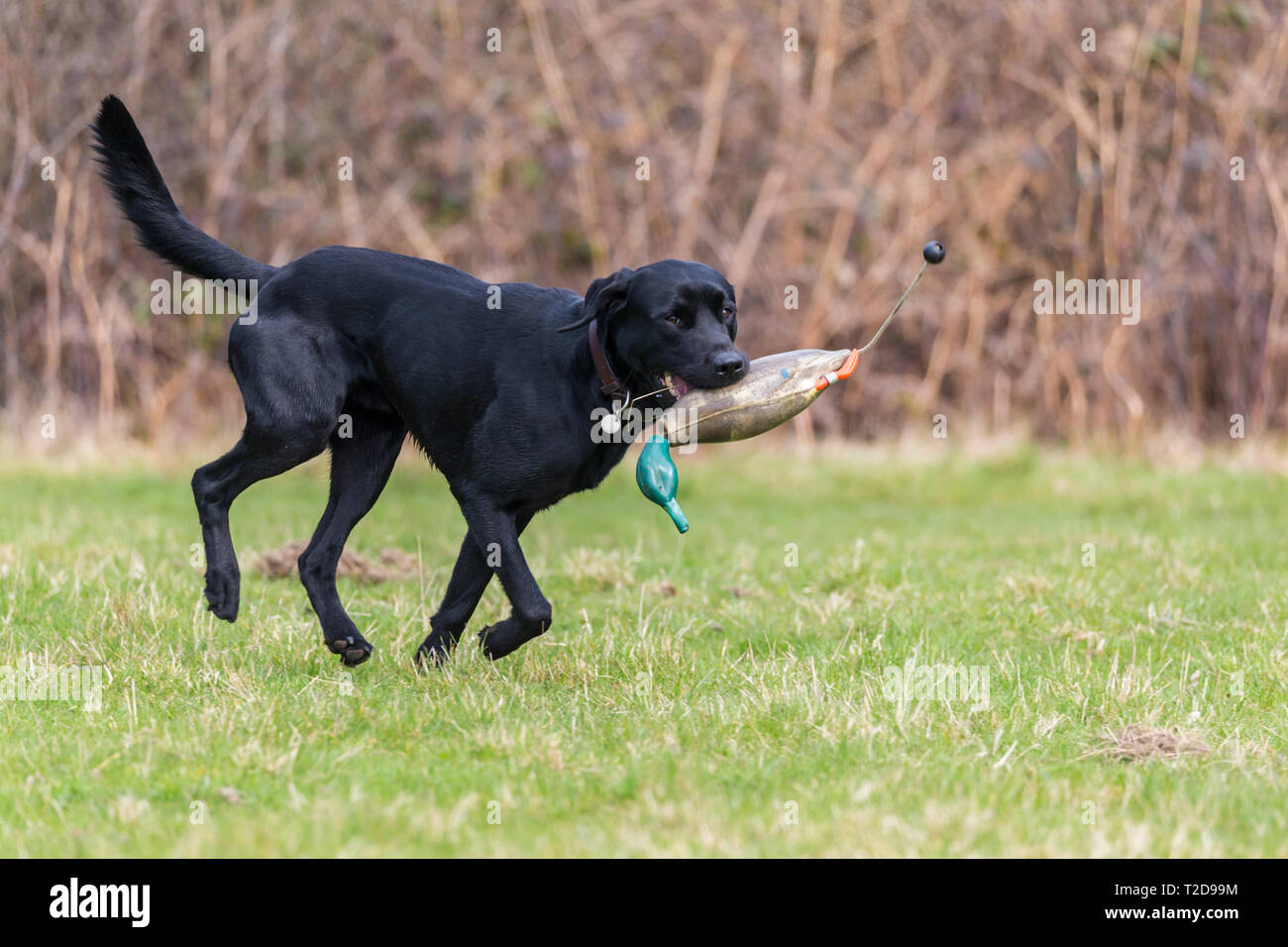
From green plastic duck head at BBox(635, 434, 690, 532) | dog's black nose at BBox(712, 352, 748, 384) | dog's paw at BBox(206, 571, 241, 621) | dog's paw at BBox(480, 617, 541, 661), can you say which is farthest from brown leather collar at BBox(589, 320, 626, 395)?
dog's paw at BBox(206, 571, 241, 621)

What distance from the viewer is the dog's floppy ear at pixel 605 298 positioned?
439 cm

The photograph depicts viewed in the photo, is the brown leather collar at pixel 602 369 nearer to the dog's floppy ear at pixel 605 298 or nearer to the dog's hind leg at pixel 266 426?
the dog's floppy ear at pixel 605 298

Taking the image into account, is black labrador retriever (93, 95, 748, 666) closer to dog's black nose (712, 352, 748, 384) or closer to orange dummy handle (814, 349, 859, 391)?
dog's black nose (712, 352, 748, 384)

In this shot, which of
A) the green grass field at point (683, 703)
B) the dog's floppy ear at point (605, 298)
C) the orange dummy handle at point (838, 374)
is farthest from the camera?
the orange dummy handle at point (838, 374)

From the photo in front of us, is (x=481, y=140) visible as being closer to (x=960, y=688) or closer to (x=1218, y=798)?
(x=960, y=688)

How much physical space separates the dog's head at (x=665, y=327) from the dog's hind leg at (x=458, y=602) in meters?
0.65

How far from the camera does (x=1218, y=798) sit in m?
3.45

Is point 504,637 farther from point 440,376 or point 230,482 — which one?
point 230,482

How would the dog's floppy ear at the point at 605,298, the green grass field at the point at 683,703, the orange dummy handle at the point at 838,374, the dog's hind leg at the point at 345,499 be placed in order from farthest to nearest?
1. the dog's hind leg at the point at 345,499
2. the orange dummy handle at the point at 838,374
3. the dog's floppy ear at the point at 605,298
4. the green grass field at the point at 683,703

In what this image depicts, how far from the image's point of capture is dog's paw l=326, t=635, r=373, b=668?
4.66 meters

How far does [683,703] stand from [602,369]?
998 mm

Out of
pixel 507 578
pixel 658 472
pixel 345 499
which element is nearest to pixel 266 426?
pixel 345 499

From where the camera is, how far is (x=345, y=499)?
4961 mm

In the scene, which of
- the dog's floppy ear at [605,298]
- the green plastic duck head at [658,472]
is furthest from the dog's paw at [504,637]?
the dog's floppy ear at [605,298]
